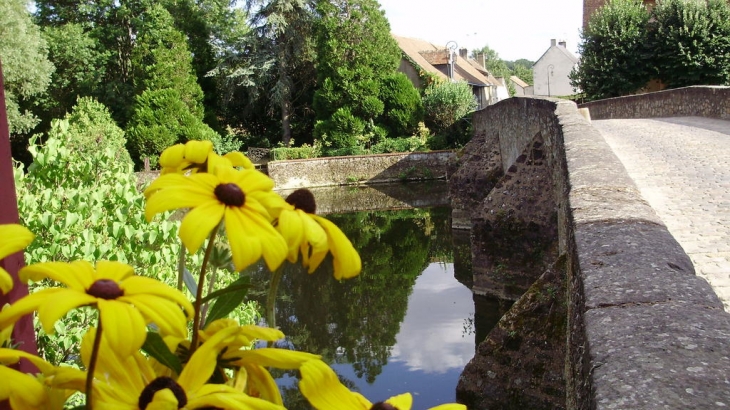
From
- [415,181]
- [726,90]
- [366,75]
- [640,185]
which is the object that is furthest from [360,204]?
[640,185]

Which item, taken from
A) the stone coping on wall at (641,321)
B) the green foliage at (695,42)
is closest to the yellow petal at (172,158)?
the stone coping on wall at (641,321)

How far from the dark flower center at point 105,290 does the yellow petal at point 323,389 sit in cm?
21

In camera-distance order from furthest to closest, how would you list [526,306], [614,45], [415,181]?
[415,181] < [614,45] < [526,306]

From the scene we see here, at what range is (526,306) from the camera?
737cm

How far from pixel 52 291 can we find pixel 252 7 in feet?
111

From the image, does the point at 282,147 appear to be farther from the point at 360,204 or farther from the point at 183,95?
the point at 360,204

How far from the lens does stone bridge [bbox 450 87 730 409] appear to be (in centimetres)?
215

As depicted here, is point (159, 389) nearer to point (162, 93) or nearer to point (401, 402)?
point (401, 402)

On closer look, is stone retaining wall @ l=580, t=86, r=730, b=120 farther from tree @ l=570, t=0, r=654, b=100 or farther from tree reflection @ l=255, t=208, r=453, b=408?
tree @ l=570, t=0, r=654, b=100

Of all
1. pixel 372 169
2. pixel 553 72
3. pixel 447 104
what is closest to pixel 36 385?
pixel 372 169

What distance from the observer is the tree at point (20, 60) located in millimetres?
25375

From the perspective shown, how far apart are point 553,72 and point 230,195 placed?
59.6m

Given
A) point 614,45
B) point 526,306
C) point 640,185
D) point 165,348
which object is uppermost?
point 614,45

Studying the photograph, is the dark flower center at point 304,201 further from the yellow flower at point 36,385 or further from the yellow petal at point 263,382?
the yellow flower at point 36,385
